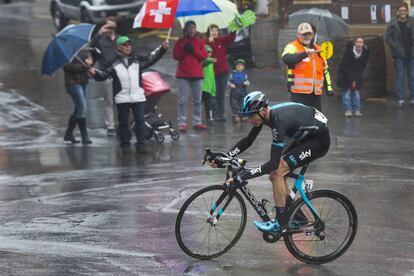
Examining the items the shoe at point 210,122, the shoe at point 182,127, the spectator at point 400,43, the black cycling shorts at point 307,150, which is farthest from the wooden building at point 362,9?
the black cycling shorts at point 307,150

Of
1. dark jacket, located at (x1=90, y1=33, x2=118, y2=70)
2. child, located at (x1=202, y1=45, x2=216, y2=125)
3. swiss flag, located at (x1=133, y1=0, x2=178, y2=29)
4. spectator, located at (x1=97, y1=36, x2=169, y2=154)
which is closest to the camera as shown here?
spectator, located at (x1=97, y1=36, x2=169, y2=154)

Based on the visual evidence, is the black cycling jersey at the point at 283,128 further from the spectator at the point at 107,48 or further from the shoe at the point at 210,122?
the shoe at the point at 210,122

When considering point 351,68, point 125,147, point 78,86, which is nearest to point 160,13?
point 78,86

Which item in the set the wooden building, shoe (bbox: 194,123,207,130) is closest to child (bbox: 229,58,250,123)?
shoe (bbox: 194,123,207,130)

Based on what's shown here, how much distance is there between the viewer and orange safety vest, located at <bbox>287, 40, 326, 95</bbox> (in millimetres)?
12539

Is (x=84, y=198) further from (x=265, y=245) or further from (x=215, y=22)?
(x=215, y=22)

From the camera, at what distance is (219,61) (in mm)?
16312

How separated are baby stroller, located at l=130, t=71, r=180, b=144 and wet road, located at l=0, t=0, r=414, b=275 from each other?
18 centimetres

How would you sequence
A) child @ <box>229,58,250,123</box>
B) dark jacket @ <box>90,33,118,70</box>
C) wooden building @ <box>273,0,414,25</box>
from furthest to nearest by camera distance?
wooden building @ <box>273,0,414,25</box>, child @ <box>229,58,250,123</box>, dark jacket @ <box>90,33,118,70</box>

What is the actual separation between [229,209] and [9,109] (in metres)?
9.80

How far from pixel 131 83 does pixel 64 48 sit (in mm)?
1218

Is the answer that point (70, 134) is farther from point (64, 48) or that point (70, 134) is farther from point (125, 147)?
point (64, 48)

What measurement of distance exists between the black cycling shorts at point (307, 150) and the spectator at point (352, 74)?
8204 millimetres

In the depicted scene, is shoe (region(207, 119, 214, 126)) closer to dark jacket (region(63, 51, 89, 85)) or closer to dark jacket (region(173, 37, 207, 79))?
dark jacket (region(173, 37, 207, 79))
